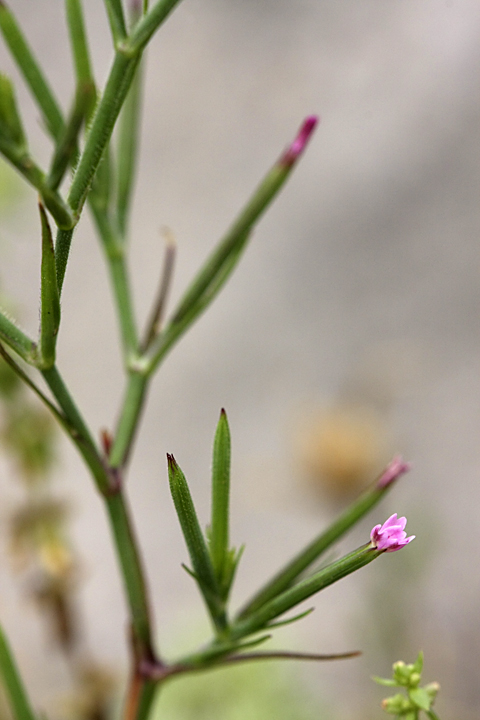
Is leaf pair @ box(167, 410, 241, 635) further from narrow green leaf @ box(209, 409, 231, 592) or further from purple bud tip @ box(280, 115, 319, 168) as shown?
purple bud tip @ box(280, 115, 319, 168)

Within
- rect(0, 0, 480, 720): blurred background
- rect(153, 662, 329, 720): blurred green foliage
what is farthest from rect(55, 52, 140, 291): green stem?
rect(0, 0, 480, 720): blurred background

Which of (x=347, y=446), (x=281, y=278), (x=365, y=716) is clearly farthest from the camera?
(x=281, y=278)

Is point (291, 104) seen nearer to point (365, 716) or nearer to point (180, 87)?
point (180, 87)

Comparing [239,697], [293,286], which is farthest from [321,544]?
[293,286]

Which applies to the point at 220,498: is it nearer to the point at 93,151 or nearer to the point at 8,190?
the point at 93,151

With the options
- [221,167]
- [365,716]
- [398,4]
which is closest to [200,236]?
[221,167]

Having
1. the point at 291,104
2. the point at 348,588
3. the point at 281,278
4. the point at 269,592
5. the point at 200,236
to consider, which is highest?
the point at 269,592
